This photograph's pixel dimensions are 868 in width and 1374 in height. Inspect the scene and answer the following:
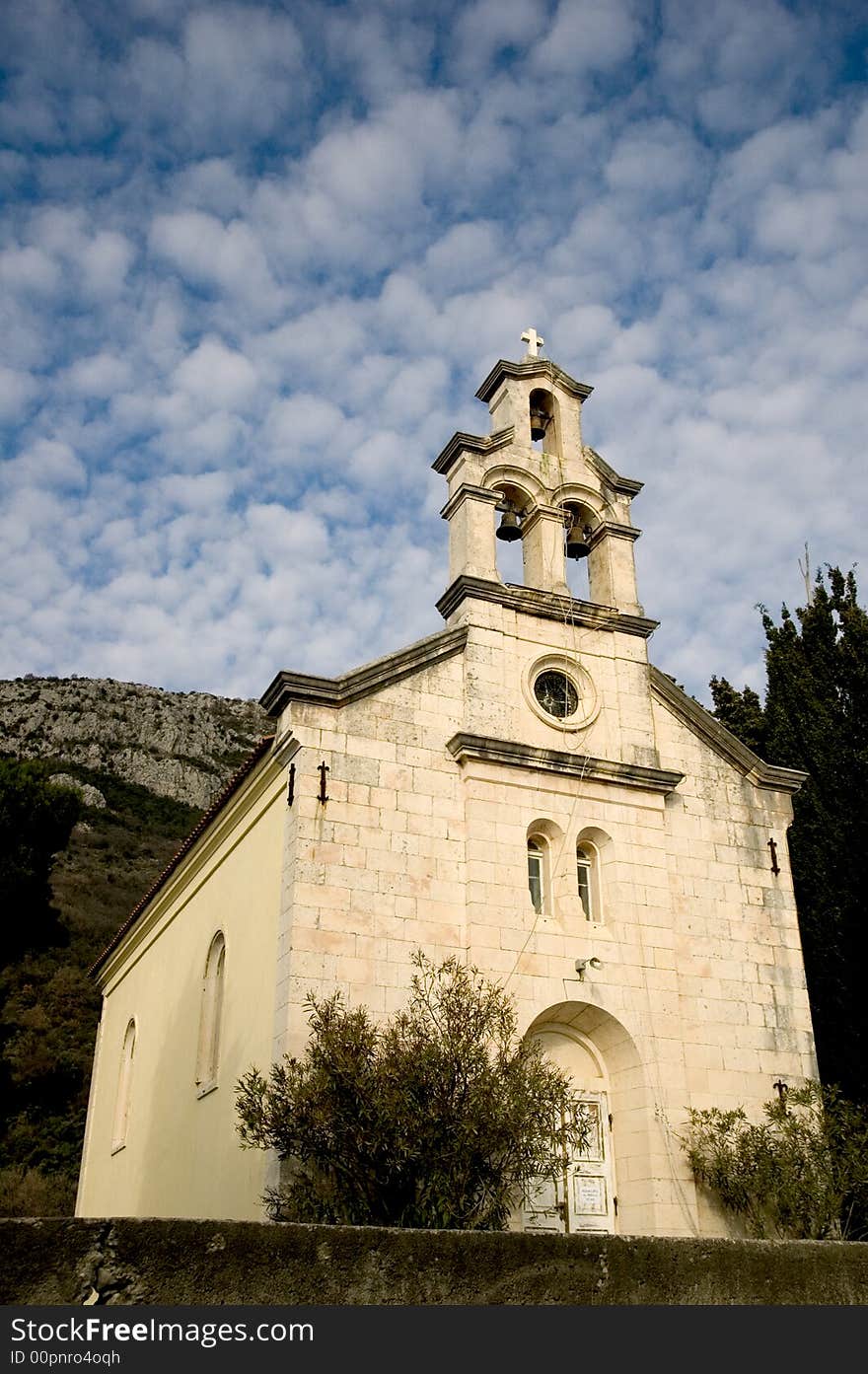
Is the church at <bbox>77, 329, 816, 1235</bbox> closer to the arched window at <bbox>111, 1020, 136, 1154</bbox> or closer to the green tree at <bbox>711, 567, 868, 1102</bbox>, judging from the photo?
the green tree at <bbox>711, 567, 868, 1102</bbox>

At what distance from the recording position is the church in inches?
565

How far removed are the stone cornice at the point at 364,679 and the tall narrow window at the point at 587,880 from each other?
3396 millimetres

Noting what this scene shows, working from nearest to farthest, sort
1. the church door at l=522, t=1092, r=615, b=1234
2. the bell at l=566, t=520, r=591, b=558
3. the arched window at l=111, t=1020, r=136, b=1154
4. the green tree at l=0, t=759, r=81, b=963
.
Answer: the church door at l=522, t=1092, r=615, b=1234 → the bell at l=566, t=520, r=591, b=558 → the arched window at l=111, t=1020, r=136, b=1154 → the green tree at l=0, t=759, r=81, b=963

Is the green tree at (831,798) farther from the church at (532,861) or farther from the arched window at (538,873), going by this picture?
the arched window at (538,873)

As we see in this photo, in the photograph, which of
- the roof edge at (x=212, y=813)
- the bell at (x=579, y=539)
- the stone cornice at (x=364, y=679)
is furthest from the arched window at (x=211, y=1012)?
the bell at (x=579, y=539)

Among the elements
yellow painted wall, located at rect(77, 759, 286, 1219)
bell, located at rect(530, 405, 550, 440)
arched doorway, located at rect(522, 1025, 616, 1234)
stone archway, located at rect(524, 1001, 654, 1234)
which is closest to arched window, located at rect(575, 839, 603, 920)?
stone archway, located at rect(524, 1001, 654, 1234)

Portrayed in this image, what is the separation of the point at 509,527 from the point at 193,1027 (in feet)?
30.8

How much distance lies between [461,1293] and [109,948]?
2154 cm

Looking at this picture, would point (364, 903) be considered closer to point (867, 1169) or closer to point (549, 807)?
point (549, 807)

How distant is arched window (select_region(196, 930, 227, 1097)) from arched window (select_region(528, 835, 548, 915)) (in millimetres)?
4766

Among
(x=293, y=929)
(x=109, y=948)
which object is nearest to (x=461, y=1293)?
(x=293, y=929)

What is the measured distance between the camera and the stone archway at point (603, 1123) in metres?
14.3

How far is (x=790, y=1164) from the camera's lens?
1393 cm

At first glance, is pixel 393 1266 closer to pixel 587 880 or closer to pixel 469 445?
pixel 587 880
